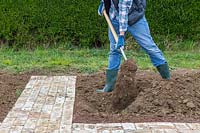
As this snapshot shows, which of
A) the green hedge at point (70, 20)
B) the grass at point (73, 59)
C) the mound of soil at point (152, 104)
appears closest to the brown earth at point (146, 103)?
the mound of soil at point (152, 104)

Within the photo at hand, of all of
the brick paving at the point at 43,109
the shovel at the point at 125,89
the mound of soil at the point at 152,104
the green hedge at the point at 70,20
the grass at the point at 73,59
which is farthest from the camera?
the green hedge at the point at 70,20

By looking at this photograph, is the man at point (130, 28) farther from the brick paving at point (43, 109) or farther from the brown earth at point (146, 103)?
the brick paving at point (43, 109)

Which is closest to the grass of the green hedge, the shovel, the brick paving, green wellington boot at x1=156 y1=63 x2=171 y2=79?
the green hedge

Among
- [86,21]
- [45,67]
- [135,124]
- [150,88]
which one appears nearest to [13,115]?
[135,124]

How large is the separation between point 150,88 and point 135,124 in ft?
4.20

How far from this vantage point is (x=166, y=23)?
12.4 m

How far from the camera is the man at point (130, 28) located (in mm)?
6469

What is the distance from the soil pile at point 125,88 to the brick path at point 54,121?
0.62 m

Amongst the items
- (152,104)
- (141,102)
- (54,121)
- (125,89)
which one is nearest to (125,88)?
(125,89)

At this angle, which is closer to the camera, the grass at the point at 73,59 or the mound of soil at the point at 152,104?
the mound of soil at the point at 152,104

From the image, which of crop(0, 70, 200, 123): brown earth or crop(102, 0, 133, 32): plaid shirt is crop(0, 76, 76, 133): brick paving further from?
crop(102, 0, 133, 32): plaid shirt

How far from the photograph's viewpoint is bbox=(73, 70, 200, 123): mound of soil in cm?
551

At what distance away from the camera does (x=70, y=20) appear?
12.3 meters

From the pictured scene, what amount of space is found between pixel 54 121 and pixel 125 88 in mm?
1313
